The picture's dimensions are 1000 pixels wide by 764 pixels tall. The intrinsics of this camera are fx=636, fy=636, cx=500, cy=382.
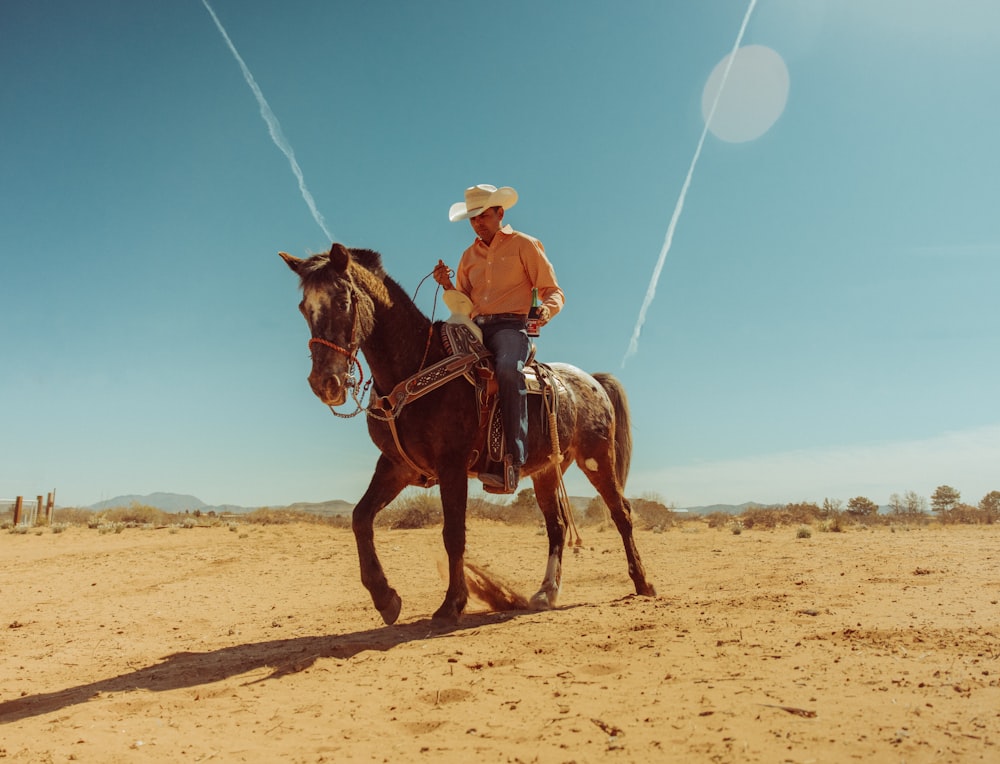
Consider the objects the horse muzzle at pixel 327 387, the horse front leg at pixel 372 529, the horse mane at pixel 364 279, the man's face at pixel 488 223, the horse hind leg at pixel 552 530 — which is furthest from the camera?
the horse hind leg at pixel 552 530

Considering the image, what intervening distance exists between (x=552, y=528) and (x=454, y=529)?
7.03 feet

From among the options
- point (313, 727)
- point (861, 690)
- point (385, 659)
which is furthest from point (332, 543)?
point (861, 690)

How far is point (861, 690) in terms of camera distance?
326cm

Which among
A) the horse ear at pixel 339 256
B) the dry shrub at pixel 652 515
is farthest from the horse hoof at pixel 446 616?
the dry shrub at pixel 652 515

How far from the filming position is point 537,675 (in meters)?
3.91

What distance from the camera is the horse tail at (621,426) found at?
8.48 meters

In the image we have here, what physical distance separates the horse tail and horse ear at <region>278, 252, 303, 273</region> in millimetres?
4600

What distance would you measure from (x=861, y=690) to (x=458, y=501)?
10.9ft

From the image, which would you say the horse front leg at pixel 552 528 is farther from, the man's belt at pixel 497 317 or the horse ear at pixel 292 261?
the horse ear at pixel 292 261

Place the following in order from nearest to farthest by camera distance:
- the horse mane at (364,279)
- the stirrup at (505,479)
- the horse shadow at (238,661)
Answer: the horse shadow at (238,661) → the horse mane at (364,279) → the stirrup at (505,479)

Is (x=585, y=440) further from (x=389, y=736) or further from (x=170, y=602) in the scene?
(x=170, y=602)

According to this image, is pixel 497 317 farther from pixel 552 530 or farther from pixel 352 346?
pixel 552 530

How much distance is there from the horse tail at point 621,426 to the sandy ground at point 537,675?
5.26 feet

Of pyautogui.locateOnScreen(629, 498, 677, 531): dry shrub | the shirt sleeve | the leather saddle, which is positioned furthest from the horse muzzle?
pyautogui.locateOnScreen(629, 498, 677, 531): dry shrub
